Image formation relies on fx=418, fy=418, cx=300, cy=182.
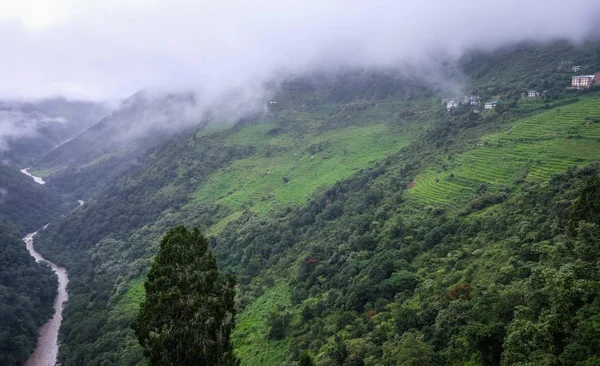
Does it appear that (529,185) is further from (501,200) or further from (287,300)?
(287,300)

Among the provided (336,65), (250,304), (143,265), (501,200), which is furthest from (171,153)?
(501,200)

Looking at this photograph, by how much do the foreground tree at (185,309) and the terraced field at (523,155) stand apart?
103 feet

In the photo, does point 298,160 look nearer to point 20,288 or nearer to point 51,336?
point 51,336

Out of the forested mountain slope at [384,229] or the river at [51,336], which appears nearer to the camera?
the forested mountain slope at [384,229]

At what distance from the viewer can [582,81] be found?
213ft

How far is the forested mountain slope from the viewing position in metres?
22.8

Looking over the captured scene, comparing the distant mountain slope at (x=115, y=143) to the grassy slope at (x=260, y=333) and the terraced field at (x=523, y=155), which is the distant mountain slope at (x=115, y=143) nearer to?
the grassy slope at (x=260, y=333)

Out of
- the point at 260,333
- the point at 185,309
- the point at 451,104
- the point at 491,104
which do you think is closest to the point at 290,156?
the point at 451,104

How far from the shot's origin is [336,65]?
143 metres

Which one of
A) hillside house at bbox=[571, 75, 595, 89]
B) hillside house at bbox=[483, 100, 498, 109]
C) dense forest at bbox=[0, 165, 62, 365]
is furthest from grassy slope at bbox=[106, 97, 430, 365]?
hillside house at bbox=[571, 75, 595, 89]

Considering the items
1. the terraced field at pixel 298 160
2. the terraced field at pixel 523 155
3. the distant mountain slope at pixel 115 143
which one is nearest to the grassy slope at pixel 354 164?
the terraced field at pixel 523 155

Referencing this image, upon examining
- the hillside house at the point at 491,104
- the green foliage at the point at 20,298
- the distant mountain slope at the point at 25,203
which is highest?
the hillside house at the point at 491,104

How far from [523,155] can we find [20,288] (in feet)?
241

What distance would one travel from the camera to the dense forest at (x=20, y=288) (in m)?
51.8
